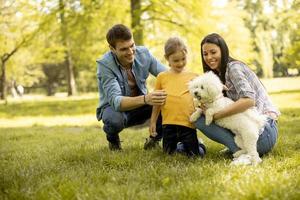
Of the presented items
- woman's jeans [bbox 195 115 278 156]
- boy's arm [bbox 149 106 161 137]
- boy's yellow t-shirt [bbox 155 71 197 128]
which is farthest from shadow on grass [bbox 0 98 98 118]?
woman's jeans [bbox 195 115 278 156]

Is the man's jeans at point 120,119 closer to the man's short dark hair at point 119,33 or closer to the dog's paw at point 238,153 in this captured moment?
the man's short dark hair at point 119,33

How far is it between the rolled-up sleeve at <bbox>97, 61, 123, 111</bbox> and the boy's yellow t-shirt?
561mm

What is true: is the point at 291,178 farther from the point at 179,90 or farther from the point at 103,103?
the point at 103,103

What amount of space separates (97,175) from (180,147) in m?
1.39

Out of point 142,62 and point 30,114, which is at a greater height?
point 142,62

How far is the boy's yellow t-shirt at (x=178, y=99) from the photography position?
4.57 metres

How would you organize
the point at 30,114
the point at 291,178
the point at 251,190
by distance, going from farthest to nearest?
1. the point at 30,114
2. the point at 291,178
3. the point at 251,190

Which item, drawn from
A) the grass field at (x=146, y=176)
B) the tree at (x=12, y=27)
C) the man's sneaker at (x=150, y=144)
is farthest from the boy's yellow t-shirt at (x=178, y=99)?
the tree at (x=12, y=27)

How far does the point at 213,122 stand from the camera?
4383mm

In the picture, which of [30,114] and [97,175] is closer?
[97,175]

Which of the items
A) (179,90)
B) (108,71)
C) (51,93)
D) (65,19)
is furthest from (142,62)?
(51,93)

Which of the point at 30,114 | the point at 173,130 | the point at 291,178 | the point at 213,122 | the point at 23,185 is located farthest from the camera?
the point at 30,114

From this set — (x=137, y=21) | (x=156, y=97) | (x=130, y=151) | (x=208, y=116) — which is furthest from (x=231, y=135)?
(x=137, y=21)

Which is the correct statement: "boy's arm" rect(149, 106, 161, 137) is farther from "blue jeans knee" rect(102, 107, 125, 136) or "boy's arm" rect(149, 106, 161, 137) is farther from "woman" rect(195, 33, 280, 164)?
"woman" rect(195, 33, 280, 164)
